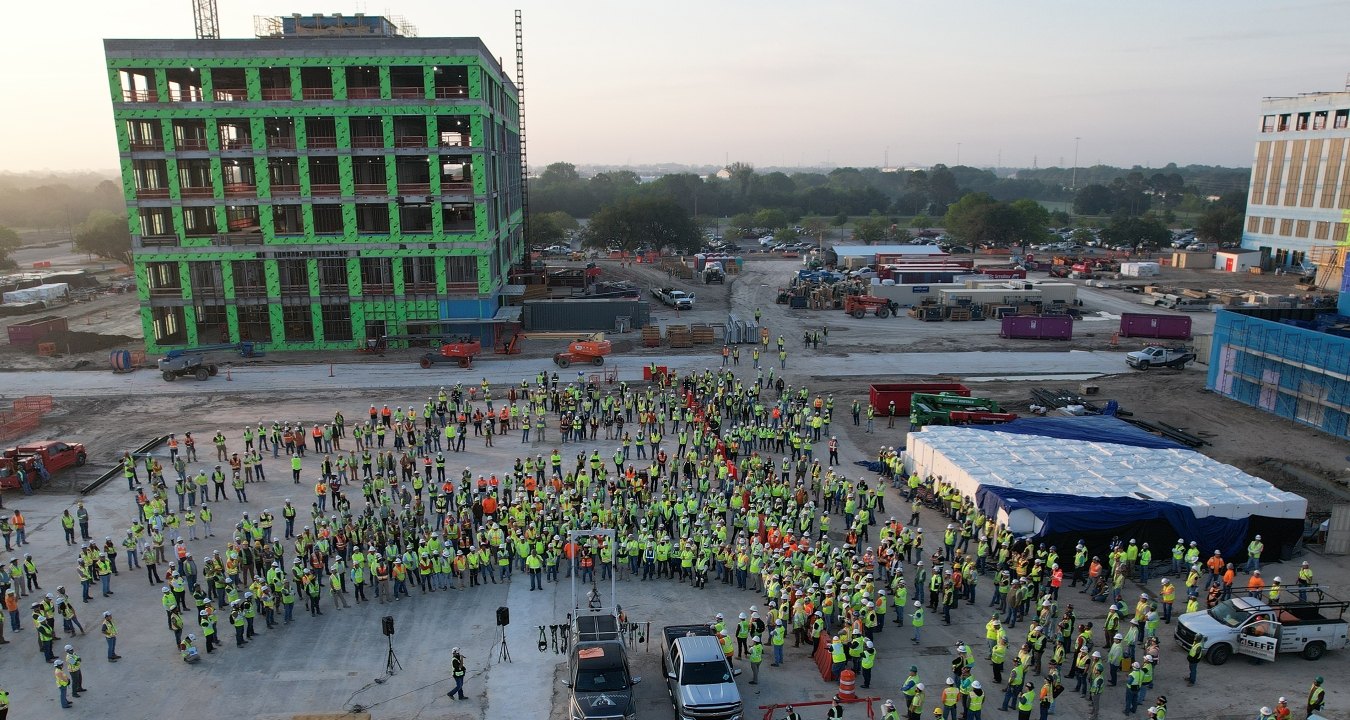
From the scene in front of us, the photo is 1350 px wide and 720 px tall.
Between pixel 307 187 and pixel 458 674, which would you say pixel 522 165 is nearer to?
pixel 307 187

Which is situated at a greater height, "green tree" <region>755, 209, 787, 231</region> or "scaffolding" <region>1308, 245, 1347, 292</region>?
"green tree" <region>755, 209, 787, 231</region>

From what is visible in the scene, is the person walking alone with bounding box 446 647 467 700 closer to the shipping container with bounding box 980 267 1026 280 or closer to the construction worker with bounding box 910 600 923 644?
the construction worker with bounding box 910 600 923 644

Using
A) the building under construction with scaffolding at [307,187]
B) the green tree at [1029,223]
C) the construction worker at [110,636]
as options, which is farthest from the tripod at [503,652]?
the green tree at [1029,223]

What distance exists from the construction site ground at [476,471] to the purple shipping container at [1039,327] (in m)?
1.34

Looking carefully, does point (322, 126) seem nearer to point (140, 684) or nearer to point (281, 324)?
point (281, 324)

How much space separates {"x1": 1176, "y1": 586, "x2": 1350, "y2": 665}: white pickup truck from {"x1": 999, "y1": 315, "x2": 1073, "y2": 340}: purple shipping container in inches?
1644

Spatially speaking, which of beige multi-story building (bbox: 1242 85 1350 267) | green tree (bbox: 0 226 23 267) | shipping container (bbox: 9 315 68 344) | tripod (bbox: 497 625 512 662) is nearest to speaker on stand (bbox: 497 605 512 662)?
tripod (bbox: 497 625 512 662)

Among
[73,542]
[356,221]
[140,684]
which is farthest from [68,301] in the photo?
[140,684]

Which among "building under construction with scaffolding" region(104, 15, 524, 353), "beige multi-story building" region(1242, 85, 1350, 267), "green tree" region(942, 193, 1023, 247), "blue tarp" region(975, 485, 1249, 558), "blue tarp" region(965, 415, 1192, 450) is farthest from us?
"green tree" region(942, 193, 1023, 247)

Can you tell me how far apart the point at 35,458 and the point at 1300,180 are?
109 metres

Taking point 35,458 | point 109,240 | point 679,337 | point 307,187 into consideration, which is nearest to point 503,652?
point 35,458

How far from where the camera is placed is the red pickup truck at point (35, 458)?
103 ft

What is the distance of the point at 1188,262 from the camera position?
101250mm

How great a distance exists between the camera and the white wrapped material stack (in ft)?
84.9
